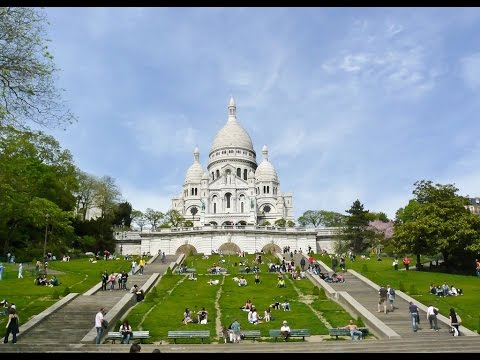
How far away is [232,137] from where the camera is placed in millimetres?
120875

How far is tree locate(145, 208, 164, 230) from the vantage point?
97.3 m

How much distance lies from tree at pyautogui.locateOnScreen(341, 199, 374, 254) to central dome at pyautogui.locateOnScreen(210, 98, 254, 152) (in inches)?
2265

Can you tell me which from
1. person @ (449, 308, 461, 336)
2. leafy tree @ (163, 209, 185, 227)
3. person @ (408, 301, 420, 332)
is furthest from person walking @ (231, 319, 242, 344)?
leafy tree @ (163, 209, 185, 227)

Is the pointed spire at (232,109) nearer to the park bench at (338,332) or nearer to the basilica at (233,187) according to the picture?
the basilica at (233,187)

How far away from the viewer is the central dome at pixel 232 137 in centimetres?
11994

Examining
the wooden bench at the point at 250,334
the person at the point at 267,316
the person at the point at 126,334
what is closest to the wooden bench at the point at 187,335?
the wooden bench at the point at 250,334

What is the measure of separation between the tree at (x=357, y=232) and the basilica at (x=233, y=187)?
104 feet

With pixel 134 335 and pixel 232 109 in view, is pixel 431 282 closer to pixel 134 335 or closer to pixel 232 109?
pixel 134 335

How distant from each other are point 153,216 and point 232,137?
1254 inches

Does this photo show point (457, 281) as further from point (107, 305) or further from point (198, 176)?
point (198, 176)

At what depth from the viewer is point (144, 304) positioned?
27.2 meters

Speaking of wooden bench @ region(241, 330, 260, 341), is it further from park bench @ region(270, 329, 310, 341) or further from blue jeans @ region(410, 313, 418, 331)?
blue jeans @ region(410, 313, 418, 331)

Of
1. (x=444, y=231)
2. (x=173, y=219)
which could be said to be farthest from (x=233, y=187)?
(x=444, y=231)
